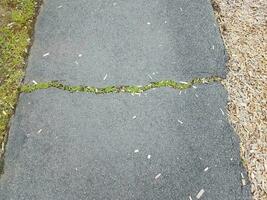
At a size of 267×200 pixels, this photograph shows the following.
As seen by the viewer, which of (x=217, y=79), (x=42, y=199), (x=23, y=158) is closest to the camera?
(x=42, y=199)

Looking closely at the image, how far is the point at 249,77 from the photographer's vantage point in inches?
182

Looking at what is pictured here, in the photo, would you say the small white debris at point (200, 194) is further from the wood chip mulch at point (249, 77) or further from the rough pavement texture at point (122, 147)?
the wood chip mulch at point (249, 77)

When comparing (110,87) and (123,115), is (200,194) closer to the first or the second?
(123,115)

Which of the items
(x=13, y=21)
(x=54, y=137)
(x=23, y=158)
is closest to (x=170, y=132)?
(x=54, y=137)

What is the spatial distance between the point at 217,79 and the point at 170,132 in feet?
3.10

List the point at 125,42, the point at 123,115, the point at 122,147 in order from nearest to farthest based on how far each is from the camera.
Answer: the point at 122,147 < the point at 123,115 < the point at 125,42

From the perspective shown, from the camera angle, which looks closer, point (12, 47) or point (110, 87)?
point (110, 87)

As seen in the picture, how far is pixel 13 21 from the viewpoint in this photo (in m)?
5.27

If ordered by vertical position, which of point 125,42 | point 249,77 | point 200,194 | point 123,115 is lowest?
point 200,194

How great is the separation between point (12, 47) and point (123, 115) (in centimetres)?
171

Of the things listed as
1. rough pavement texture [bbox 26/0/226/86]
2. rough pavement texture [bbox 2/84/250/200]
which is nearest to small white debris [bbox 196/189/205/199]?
rough pavement texture [bbox 2/84/250/200]

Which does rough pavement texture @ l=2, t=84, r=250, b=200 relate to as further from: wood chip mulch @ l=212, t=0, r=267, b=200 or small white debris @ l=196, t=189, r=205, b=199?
wood chip mulch @ l=212, t=0, r=267, b=200

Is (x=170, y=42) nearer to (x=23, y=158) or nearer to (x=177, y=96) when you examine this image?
(x=177, y=96)

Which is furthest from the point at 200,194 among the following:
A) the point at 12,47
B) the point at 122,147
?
the point at 12,47
